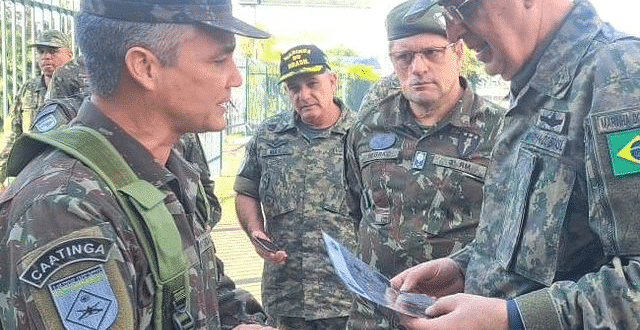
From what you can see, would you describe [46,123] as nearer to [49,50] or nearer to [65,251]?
[49,50]

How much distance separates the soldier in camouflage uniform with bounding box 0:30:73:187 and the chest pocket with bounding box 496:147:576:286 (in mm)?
5413

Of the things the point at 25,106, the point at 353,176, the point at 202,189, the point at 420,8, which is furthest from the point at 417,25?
the point at 25,106

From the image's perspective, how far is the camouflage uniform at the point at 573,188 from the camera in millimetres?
1451

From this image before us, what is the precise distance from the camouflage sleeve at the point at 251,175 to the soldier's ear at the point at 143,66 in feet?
8.33

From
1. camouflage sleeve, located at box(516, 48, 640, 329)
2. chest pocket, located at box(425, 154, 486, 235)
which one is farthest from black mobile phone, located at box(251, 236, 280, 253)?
camouflage sleeve, located at box(516, 48, 640, 329)

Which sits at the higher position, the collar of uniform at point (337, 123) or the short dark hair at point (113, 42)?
the short dark hair at point (113, 42)

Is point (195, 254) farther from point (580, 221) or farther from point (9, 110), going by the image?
point (9, 110)

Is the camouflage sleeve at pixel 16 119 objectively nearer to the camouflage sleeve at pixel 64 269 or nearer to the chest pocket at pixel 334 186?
the chest pocket at pixel 334 186

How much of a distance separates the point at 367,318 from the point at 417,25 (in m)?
1.26

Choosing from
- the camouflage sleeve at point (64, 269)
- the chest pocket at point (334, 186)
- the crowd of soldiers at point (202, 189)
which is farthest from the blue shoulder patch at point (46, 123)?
the camouflage sleeve at point (64, 269)

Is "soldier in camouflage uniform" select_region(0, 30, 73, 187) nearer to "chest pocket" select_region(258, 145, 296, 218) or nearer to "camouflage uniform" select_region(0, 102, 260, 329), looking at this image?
"chest pocket" select_region(258, 145, 296, 218)

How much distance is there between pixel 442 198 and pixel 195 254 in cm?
145

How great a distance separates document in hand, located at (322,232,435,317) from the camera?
5.38 ft

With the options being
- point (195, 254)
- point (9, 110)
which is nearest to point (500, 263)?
point (195, 254)
